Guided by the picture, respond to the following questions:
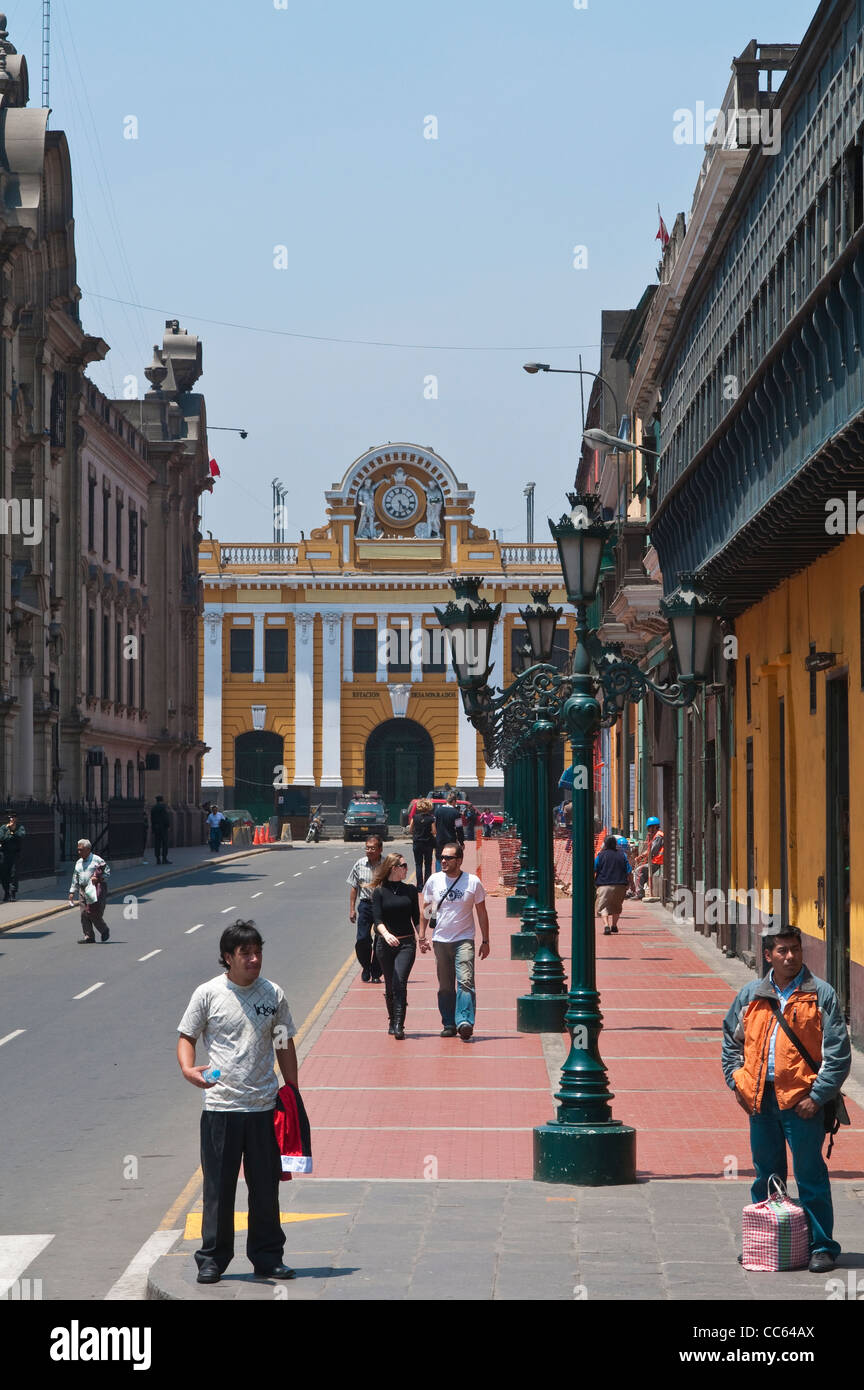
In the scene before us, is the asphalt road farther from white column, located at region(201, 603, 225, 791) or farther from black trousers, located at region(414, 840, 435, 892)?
white column, located at region(201, 603, 225, 791)

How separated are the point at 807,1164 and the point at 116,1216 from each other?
3918 mm

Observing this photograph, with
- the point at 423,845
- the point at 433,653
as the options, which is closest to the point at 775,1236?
the point at 423,845

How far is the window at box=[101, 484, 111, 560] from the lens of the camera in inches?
2208

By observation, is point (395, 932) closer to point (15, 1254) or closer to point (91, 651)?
point (15, 1254)

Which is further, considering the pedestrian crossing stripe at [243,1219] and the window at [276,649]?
the window at [276,649]

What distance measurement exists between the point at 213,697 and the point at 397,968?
63894 mm

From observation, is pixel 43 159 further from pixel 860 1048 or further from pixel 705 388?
pixel 860 1048

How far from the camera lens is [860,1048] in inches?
643

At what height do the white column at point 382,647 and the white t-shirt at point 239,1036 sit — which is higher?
the white column at point 382,647

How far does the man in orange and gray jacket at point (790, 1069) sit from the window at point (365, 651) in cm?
7218

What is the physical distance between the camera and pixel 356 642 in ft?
268

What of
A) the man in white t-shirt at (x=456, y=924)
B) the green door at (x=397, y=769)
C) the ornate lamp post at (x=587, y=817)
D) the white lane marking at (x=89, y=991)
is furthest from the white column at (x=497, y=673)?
the ornate lamp post at (x=587, y=817)

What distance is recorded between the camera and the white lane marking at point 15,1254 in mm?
9117

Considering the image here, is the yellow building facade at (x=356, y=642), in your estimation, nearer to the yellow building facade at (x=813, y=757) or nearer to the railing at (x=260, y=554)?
the railing at (x=260, y=554)
